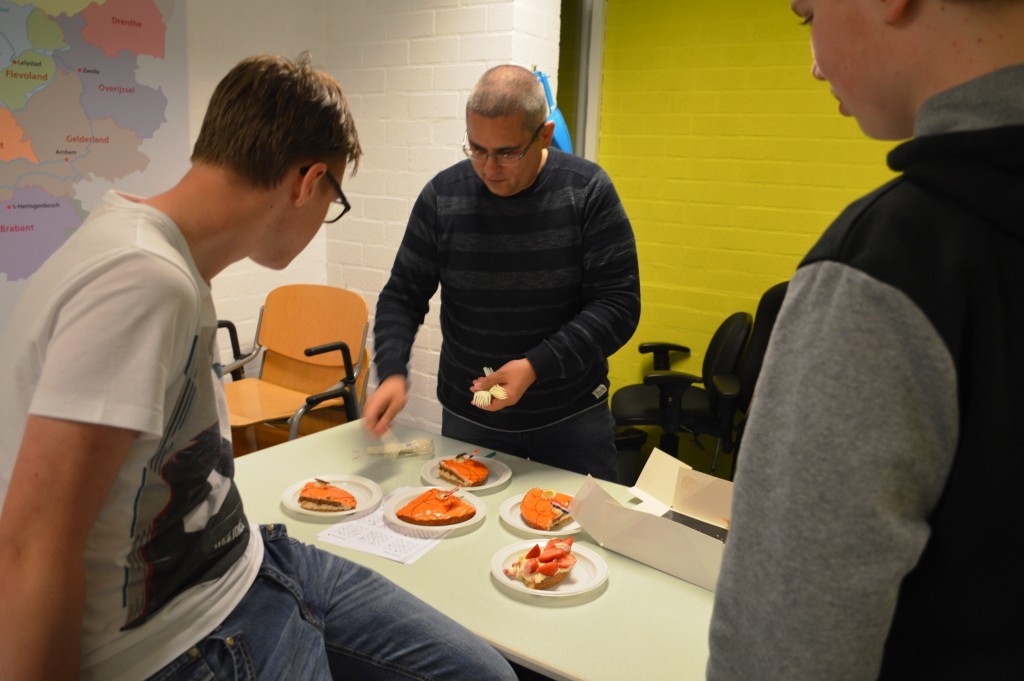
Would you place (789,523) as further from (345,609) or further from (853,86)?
(345,609)

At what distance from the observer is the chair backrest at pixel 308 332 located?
338 cm

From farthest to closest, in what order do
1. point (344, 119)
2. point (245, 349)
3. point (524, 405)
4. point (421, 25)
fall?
point (245, 349) < point (421, 25) < point (524, 405) < point (344, 119)

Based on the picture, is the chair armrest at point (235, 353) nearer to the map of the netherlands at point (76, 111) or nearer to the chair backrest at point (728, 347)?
the map of the netherlands at point (76, 111)

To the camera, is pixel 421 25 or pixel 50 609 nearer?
pixel 50 609

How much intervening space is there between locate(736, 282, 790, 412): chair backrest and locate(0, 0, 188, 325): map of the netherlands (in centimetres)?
271

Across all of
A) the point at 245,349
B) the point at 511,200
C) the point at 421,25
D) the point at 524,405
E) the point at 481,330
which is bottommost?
the point at 245,349

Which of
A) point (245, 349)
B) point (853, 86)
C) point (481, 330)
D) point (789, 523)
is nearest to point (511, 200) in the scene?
point (481, 330)

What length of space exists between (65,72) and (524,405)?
230 centimetres

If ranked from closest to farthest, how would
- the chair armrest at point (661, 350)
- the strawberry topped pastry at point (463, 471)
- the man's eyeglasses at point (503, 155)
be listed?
the strawberry topped pastry at point (463, 471) → the man's eyeglasses at point (503, 155) → the chair armrest at point (661, 350)

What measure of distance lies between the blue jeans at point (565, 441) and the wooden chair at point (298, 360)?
49.6 inches

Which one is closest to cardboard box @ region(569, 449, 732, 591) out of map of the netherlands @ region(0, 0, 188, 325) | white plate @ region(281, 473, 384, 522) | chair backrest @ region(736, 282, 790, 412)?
white plate @ region(281, 473, 384, 522)

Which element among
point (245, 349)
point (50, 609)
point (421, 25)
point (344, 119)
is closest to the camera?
point (50, 609)

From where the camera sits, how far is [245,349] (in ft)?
12.5

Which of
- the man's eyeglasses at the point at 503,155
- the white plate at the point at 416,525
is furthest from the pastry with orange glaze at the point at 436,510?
the man's eyeglasses at the point at 503,155
